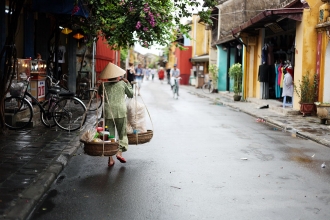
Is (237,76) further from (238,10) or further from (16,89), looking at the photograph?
(16,89)

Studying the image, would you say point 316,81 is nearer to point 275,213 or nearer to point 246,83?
point 246,83

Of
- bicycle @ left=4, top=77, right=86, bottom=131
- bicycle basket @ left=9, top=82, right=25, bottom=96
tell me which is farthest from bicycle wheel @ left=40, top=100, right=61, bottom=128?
bicycle basket @ left=9, top=82, right=25, bottom=96

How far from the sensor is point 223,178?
6871 mm

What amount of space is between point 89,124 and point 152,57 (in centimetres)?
→ 14671

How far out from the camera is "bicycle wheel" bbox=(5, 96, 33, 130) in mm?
10742

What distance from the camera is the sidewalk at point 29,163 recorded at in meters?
5.30

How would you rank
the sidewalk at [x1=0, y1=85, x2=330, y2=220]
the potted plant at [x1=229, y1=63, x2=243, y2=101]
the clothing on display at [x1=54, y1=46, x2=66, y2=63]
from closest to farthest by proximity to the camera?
the sidewalk at [x1=0, y1=85, x2=330, y2=220] < the clothing on display at [x1=54, y1=46, x2=66, y2=63] < the potted plant at [x1=229, y1=63, x2=243, y2=101]

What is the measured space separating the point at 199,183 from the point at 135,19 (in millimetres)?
7260

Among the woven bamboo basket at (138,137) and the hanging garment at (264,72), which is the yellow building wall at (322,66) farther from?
the woven bamboo basket at (138,137)

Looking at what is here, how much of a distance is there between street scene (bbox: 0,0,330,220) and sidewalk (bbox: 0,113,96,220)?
0.02 metres

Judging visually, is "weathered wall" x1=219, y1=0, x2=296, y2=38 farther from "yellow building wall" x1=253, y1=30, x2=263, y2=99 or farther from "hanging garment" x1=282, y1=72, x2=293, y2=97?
"hanging garment" x1=282, y1=72, x2=293, y2=97

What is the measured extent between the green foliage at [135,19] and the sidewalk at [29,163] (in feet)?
12.0

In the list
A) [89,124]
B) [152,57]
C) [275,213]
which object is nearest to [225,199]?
[275,213]

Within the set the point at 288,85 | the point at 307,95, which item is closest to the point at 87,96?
the point at 288,85
